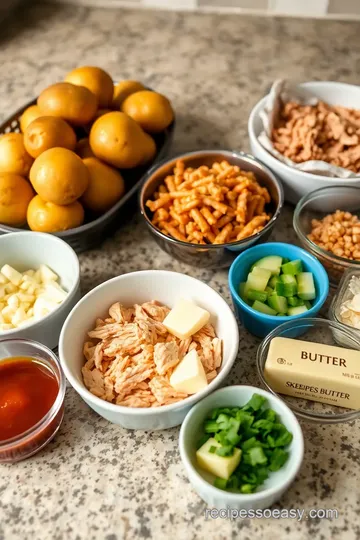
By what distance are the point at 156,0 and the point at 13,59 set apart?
1.79 ft

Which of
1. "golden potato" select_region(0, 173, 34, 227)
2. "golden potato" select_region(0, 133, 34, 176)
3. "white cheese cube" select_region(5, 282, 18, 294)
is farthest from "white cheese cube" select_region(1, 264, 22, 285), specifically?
"golden potato" select_region(0, 133, 34, 176)

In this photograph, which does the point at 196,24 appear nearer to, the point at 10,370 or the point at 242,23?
the point at 242,23

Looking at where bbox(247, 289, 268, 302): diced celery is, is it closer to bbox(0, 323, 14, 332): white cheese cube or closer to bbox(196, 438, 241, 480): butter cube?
bbox(196, 438, 241, 480): butter cube

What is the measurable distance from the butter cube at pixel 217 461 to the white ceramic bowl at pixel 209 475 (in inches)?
0.5

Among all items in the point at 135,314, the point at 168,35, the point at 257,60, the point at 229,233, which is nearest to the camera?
the point at 135,314

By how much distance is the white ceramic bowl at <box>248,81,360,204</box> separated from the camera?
115cm

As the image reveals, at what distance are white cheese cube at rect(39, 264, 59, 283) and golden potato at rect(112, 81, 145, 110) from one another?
0.46 meters

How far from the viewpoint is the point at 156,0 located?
1.87 m

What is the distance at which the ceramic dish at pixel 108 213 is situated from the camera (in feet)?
3.57

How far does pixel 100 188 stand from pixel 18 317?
0.31 metres

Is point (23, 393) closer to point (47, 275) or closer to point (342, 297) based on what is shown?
point (47, 275)

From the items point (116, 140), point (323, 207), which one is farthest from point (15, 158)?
point (323, 207)

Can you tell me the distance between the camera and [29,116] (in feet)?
3.98

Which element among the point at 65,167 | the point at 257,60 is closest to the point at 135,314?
the point at 65,167
